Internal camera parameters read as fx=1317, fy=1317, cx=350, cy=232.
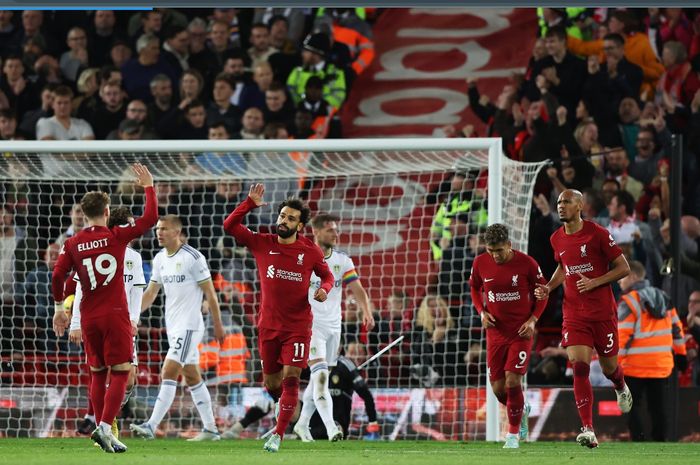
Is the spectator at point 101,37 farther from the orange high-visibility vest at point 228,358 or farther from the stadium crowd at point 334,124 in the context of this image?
the orange high-visibility vest at point 228,358

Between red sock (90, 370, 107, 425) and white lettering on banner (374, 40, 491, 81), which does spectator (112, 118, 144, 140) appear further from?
red sock (90, 370, 107, 425)

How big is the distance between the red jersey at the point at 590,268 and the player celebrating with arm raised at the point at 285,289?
6.71 feet

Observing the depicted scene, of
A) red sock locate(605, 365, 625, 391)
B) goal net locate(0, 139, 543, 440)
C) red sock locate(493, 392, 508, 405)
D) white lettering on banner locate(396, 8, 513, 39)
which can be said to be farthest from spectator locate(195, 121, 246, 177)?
red sock locate(605, 365, 625, 391)

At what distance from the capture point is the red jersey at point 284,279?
10141 millimetres

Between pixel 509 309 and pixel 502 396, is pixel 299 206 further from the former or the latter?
pixel 502 396

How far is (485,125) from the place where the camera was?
15945mm

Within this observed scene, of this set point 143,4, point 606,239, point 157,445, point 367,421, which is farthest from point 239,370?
point 143,4

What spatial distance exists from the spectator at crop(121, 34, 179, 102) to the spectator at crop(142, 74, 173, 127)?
200 mm

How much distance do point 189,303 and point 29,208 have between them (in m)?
3.54

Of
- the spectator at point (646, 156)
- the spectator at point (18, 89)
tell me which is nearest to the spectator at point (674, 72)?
the spectator at point (646, 156)

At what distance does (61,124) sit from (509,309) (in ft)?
22.9

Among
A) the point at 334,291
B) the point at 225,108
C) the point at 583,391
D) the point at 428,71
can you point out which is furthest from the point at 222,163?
the point at 583,391

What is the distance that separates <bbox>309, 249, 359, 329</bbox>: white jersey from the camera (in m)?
12.2

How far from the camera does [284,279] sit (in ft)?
33.4
